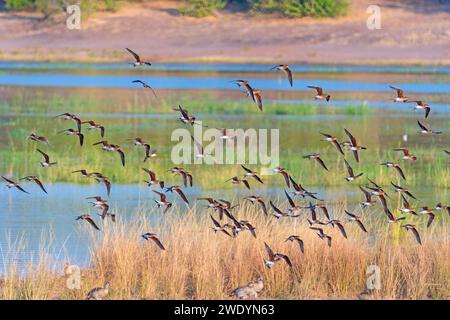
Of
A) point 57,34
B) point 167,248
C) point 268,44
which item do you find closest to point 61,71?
point 57,34

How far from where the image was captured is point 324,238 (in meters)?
11.9

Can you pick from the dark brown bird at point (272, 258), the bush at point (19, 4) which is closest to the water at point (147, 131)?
the dark brown bird at point (272, 258)

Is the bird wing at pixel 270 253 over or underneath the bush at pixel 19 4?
underneath

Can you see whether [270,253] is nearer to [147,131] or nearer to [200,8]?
[147,131]

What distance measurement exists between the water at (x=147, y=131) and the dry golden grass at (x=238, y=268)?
59 centimetres

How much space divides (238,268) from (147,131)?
545 inches

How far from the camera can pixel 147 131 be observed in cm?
2544

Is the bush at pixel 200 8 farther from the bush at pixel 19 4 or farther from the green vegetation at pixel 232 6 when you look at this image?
the bush at pixel 19 4

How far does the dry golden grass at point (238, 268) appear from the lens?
11.3 meters

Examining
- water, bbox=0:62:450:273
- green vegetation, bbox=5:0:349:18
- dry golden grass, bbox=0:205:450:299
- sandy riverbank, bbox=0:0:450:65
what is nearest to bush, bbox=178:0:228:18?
green vegetation, bbox=5:0:349:18

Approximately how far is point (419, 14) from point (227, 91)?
867 cm

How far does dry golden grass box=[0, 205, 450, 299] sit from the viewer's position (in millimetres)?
11336
